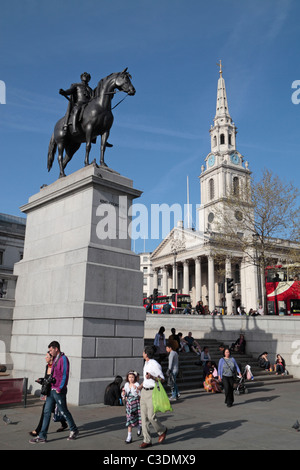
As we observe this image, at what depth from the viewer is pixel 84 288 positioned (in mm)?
11328

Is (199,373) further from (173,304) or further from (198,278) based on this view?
(198,278)

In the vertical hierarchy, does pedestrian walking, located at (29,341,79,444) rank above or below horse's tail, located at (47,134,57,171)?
below

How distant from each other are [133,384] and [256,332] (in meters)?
15.7

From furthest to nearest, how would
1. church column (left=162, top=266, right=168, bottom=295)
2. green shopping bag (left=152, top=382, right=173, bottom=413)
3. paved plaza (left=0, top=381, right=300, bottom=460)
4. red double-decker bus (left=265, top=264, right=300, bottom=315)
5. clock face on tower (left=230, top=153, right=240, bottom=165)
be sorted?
clock face on tower (left=230, top=153, right=240, bottom=165) → church column (left=162, top=266, right=168, bottom=295) → red double-decker bus (left=265, top=264, right=300, bottom=315) → green shopping bag (left=152, top=382, right=173, bottom=413) → paved plaza (left=0, top=381, right=300, bottom=460)

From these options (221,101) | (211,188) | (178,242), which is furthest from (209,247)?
(221,101)

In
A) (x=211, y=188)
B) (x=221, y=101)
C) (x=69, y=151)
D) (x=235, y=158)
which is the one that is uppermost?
(x=221, y=101)

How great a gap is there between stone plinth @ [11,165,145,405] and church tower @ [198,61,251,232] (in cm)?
7440

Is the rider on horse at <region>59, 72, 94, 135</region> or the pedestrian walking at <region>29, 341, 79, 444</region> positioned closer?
the pedestrian walking at <region>29, 341, 79, 444</region>

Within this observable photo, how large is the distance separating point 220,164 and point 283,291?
61.9 m

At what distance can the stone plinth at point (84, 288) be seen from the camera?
11156 mm

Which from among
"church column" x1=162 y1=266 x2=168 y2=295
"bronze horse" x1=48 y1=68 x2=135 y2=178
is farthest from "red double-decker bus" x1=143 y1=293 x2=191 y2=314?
"church column" x1=162 y1=266 x2=168 y2=295

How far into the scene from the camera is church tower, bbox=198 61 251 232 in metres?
89.4

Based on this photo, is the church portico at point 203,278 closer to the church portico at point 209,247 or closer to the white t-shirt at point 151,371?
the church portico at point 209,247

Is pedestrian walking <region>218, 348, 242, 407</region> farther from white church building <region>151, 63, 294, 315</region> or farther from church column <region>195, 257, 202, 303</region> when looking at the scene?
church column <region>195, 257, 202, 303</region>
